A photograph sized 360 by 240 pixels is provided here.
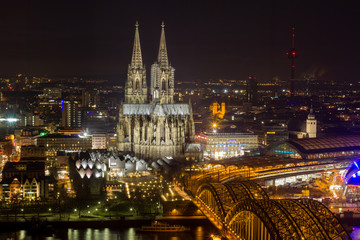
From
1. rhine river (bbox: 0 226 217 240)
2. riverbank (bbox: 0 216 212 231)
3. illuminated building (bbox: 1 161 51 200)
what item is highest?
illuminated building (bbox: 1 161 51 200)

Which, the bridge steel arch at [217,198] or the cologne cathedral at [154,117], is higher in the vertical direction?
the cologne cathedral at [154,117]

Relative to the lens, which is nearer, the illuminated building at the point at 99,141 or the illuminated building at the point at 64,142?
the illuminated building at the point at 64,142

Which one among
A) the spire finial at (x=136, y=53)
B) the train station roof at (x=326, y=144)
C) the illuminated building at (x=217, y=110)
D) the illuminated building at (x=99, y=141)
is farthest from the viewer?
the illuminated building at (x=217, y=110)

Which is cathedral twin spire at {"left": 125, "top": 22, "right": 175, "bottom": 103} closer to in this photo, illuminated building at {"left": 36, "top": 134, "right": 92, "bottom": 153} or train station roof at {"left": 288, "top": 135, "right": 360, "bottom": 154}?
illuminated building at {"left": 36, "top": 134, "right": 92, "bottom": 153}

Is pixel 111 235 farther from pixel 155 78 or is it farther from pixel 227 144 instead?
A: pixel 227 144

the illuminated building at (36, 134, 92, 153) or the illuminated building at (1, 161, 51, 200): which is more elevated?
the illuminated building at (36, 134, 92, 153)

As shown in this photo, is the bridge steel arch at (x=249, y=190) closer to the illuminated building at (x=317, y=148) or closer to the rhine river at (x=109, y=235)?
A: the rhine river at (x=109, y=235)

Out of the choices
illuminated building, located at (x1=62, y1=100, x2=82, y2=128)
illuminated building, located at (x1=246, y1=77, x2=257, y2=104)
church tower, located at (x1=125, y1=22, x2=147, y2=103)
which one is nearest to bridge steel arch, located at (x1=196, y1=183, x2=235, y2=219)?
church tower, located at (x1=125, y1=22, x2=147, y2=103)

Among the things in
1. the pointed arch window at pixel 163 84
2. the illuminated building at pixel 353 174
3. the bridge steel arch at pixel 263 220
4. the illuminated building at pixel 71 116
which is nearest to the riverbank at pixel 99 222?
the bridge steel arch at pixel 263 220
